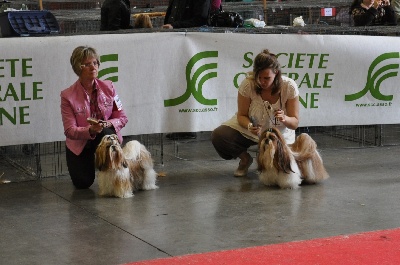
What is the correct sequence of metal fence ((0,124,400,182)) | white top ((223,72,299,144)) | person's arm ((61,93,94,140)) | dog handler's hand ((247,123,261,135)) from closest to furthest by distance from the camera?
person's arm ((61,93,94,140))
dog handler's hand ((247,123,261,135))
white top ((223,72,299,144))
metal fence ((0,124,400,182))

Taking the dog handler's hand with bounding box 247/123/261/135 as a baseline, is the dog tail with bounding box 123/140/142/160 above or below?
below

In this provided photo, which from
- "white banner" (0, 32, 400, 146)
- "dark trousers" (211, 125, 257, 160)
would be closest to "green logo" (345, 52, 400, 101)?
"white banner" (0, 32, 400, 146)

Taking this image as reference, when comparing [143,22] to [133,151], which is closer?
[133,151]

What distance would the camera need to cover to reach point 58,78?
7.01 meters

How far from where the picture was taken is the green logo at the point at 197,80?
7.41 m

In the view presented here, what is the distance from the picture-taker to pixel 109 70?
7176 millimetres

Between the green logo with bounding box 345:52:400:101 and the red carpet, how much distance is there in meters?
3.16

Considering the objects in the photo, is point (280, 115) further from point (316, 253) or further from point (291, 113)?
point (316, 253)

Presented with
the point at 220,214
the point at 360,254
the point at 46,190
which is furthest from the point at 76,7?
the point at 360,254

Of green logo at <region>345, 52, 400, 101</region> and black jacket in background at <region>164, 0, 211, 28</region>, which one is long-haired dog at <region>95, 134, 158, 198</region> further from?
green logo at <region>345, 52, 400, 101</region>

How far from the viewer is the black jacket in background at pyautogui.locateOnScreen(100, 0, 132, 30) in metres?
9.17

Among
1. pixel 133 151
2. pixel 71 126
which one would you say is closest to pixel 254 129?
pixel 133 151

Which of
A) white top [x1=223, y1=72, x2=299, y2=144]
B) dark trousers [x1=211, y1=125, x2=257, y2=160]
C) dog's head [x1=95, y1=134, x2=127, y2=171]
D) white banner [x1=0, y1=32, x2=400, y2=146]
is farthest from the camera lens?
dark trousers [x1=211, y1=125, x2=257, y2=160]

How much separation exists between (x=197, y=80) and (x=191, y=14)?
1335mm
